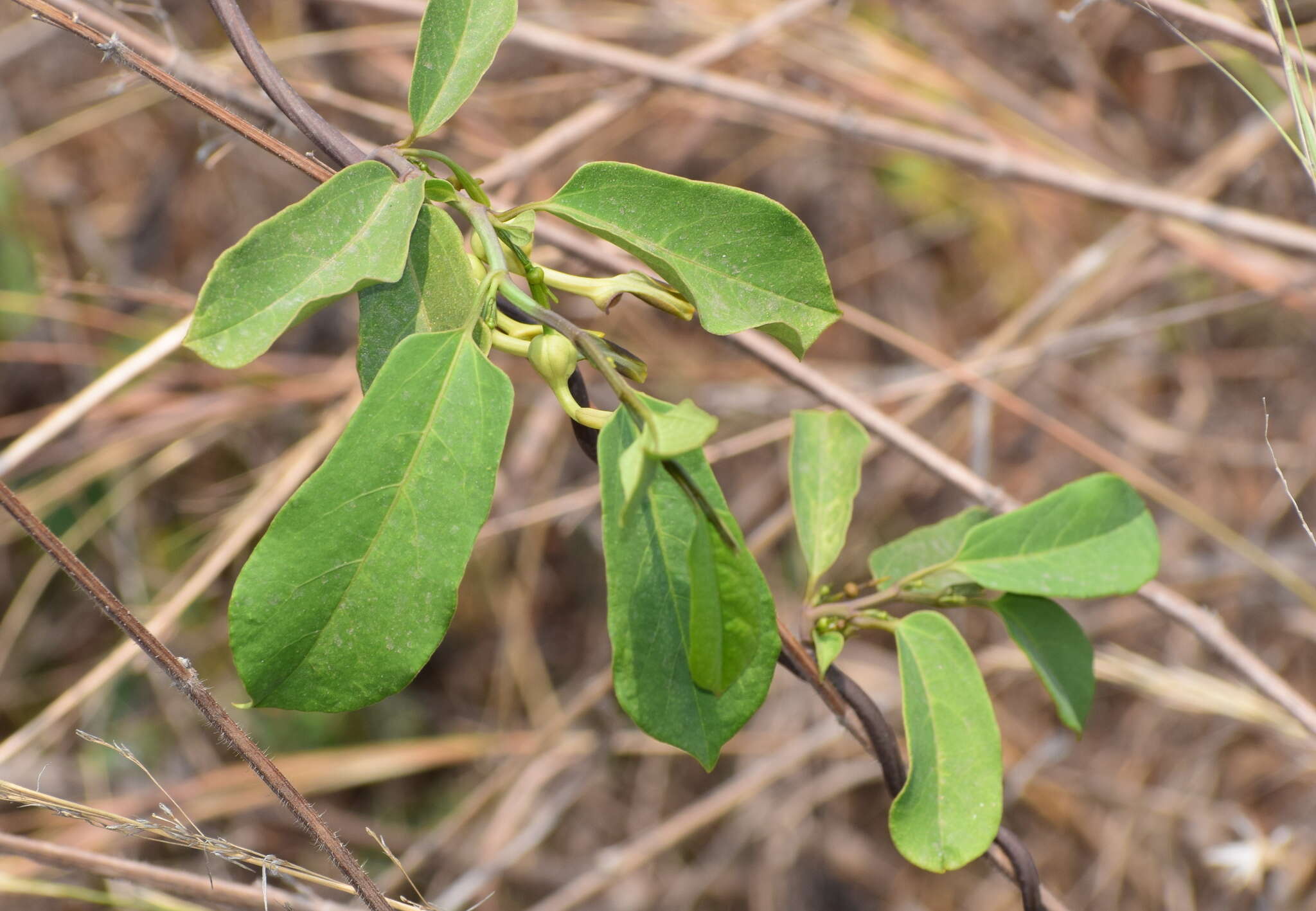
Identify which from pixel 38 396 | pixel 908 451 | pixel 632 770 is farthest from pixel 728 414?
pixel 38 396

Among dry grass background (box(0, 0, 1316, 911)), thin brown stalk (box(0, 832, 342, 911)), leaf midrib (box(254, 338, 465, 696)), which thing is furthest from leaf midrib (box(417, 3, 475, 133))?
dry grass background (box(0, 0, 1316, 911))

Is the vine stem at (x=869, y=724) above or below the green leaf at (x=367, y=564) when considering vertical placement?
below

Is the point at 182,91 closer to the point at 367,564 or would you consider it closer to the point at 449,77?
the point at 449,77

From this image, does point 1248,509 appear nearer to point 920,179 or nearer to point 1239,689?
point 1239,689

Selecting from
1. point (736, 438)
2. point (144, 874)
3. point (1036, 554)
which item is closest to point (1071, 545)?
point (1036, 554)

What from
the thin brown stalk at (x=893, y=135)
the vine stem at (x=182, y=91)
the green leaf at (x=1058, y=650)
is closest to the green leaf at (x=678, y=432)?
the vine stem at (x=182, y=91)

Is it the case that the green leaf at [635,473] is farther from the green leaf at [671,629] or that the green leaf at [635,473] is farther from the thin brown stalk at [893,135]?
the thin brown stalk at [893,135]
